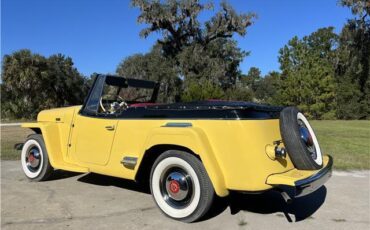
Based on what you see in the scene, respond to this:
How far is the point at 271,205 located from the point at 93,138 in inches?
97.7

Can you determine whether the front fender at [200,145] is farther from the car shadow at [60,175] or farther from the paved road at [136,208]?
the car shadow at [60,175]

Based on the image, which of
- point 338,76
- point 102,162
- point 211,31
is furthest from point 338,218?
point 338,76

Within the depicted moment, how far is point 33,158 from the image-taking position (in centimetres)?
640

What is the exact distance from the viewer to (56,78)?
37781 millimetres

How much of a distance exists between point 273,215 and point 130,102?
110 inches

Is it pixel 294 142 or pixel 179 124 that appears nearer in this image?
pixel 294 142

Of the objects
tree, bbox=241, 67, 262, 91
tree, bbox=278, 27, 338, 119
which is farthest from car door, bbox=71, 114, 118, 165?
tree, bbox=241, 67, 262, 91

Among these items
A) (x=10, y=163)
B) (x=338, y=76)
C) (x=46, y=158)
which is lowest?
(x=10, y=163)

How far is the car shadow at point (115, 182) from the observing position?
578 cm

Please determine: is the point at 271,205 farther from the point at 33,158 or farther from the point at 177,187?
the point at 33,158

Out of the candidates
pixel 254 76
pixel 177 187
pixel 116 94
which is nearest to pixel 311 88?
pixel 116 94

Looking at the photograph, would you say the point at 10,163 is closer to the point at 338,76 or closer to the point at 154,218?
the point at 154,218

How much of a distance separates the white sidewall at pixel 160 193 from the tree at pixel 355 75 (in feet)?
114

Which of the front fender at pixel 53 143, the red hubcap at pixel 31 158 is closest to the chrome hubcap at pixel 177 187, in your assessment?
the front fender at pixel 53 143
